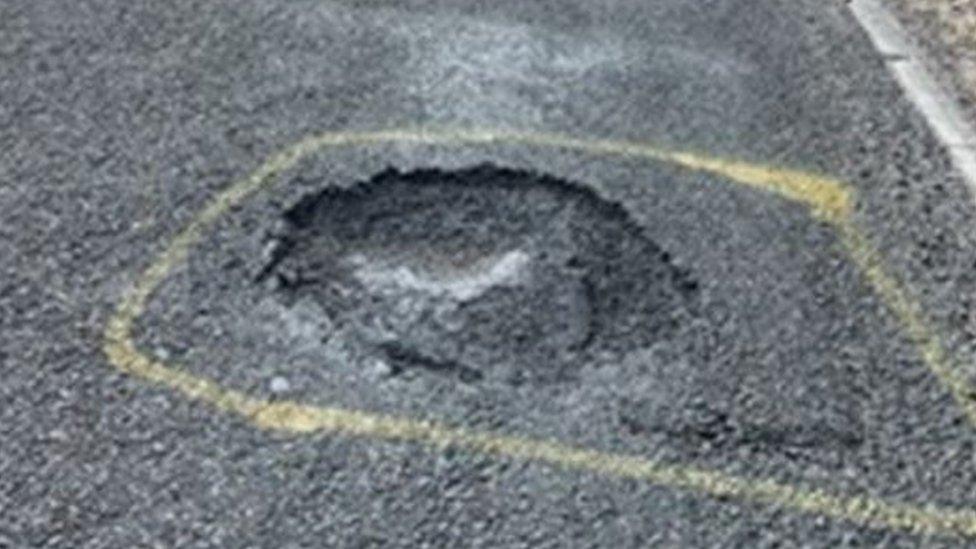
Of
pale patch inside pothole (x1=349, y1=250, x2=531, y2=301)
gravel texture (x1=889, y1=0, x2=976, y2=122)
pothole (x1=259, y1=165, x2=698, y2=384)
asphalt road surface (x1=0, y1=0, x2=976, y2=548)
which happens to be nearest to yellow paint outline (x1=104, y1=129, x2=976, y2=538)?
asphalt road surface (x1=0, y1=0, x2=976, y2=548)

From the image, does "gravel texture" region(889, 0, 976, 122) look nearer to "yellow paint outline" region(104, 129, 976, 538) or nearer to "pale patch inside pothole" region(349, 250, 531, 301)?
"yellow paint outline" region(104, 129, 976, 538)

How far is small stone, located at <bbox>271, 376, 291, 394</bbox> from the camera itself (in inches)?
180

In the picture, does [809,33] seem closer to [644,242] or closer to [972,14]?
[972,14]

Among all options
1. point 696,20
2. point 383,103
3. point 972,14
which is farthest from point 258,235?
point 972,14

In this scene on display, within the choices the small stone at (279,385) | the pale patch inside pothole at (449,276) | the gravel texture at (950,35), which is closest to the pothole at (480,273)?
the pale patch inside pothole at (449,276)

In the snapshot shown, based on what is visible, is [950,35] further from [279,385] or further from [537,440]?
[279,385]

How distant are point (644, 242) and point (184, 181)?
5.68 feet

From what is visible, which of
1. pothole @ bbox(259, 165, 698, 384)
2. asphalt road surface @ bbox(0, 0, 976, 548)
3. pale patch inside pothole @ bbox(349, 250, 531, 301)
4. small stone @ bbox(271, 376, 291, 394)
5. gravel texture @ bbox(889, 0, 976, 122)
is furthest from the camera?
gravel texture @ bbox(889, 0, 976, 122)

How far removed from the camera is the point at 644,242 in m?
5.42

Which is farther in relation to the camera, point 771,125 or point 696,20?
point 696,20

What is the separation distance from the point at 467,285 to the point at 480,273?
0.33 ft

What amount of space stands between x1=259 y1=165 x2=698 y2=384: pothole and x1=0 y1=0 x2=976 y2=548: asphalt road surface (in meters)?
0.01

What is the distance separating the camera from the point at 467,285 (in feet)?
16.7

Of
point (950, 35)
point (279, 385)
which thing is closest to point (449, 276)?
point (279, 385)
